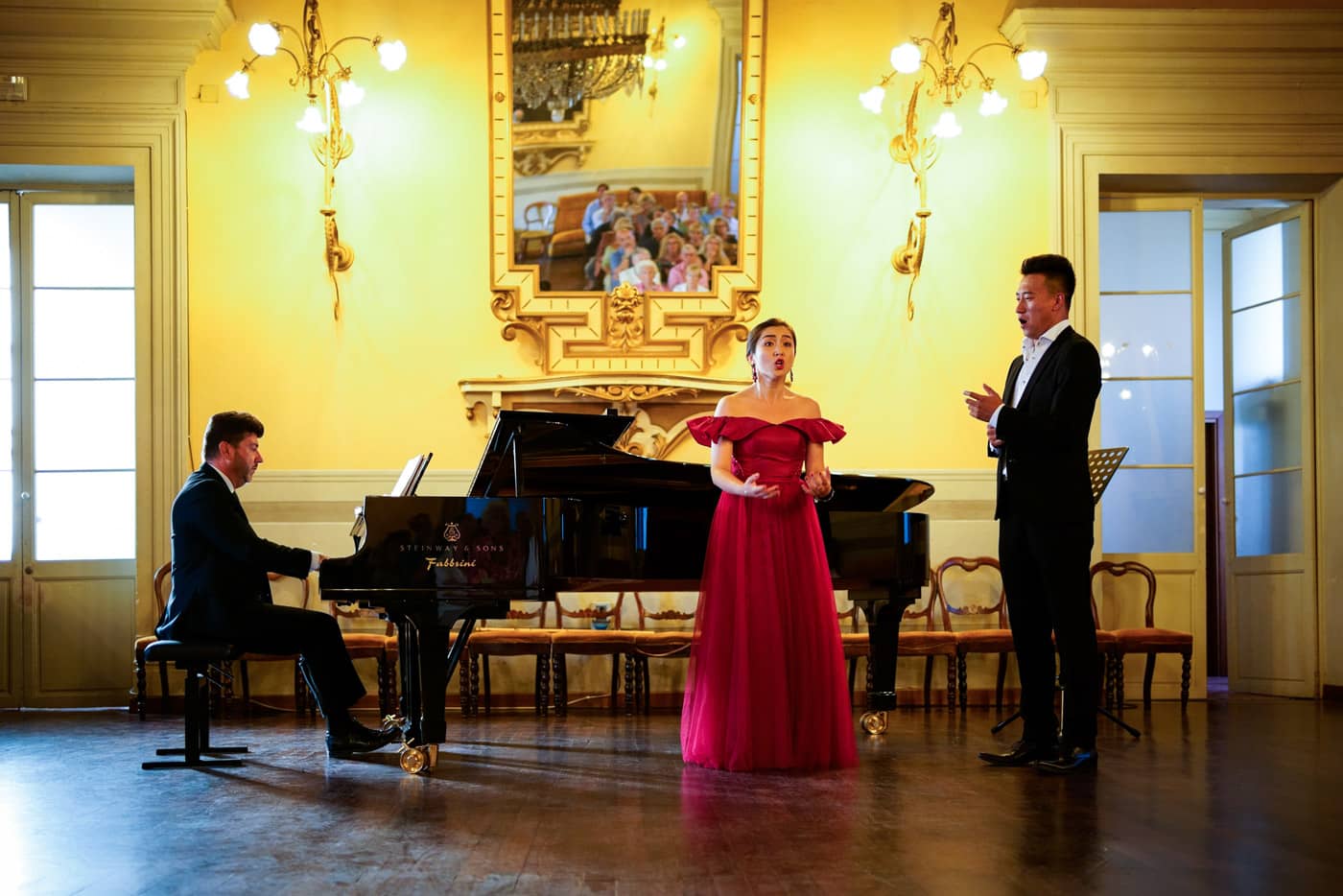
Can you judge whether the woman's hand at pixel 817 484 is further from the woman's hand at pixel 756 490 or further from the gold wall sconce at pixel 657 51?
the gold wall sconce at pixel 657 51

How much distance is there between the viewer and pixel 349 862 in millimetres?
2781

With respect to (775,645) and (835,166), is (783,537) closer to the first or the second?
(775,645)

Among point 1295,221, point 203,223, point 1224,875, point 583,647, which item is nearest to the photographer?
point 1224,875

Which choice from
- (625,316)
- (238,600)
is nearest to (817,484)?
(238,600)

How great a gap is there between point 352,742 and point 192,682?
1.90 feet

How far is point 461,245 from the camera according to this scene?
22.2 ft

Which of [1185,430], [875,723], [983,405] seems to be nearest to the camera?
[983,405]

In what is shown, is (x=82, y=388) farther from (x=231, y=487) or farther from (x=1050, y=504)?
(x=1050, y=504)

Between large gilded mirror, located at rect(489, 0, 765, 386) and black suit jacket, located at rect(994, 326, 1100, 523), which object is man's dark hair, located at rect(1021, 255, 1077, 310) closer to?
black suit jacket, located at rect(994, 326, 1100, 523)

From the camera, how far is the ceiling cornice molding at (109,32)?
6508mm

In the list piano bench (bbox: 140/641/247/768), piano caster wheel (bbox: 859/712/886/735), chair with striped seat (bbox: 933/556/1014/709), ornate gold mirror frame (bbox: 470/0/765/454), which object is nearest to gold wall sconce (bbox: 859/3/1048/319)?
ornate gold mirror frame (bbox: 470/0/765/454)

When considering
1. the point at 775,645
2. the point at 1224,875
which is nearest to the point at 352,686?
the point at 775,645

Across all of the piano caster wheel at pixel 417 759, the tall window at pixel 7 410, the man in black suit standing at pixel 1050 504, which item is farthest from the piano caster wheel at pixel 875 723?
the tall window at pixel 7 410

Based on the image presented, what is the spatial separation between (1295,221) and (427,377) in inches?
190
